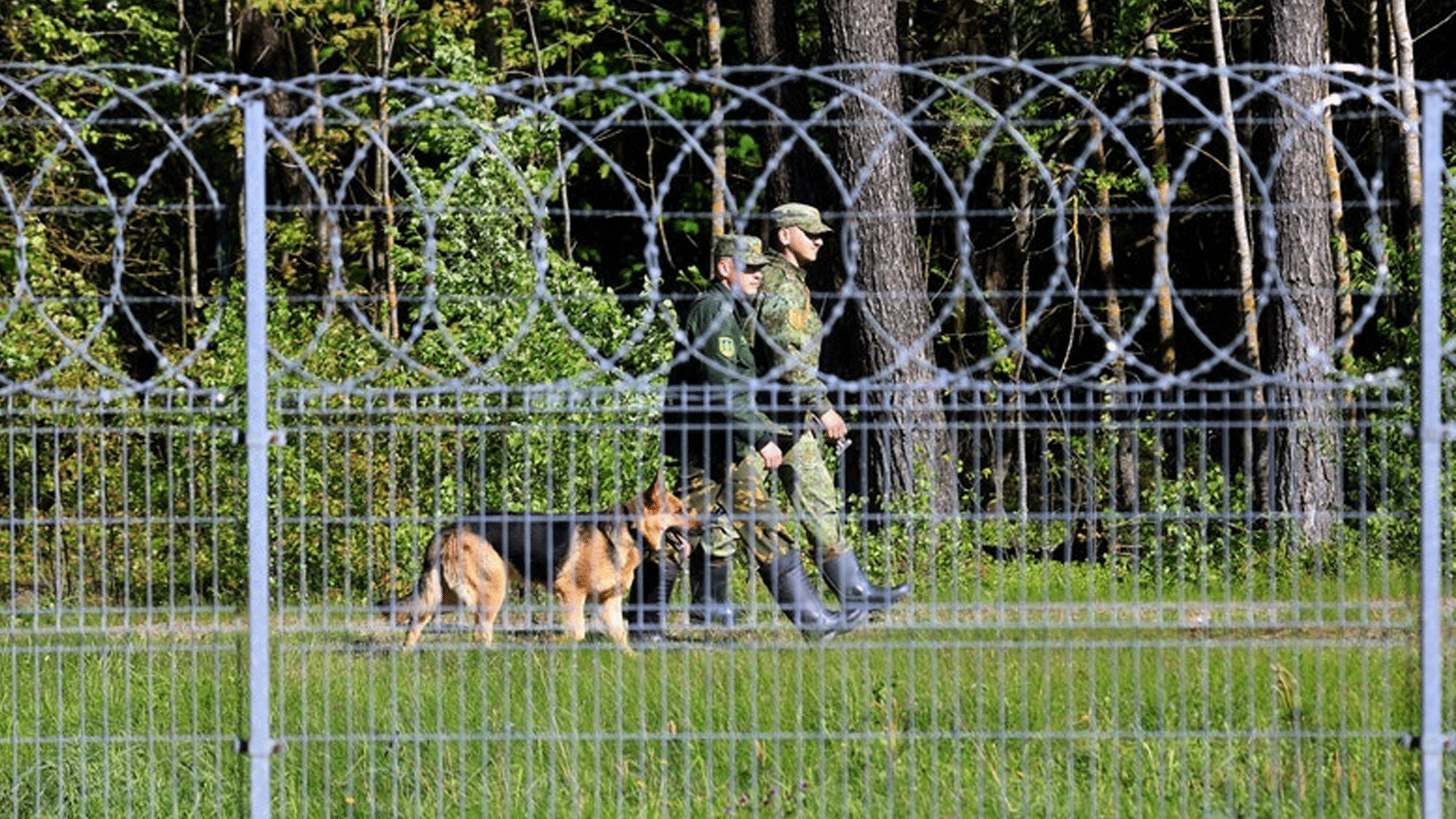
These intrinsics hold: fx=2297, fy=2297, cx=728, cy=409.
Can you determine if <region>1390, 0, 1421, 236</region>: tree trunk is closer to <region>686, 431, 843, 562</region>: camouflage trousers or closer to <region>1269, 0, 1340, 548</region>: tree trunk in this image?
<region>1269, 0, 1340, 548</region>: tree trunk

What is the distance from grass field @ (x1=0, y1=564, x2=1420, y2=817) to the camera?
21.3 ft

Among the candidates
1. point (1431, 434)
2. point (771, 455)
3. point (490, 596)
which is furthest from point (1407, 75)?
point (1431, 434)

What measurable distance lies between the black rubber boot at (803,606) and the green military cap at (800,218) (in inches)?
65.7

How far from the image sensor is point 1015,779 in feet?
23.1

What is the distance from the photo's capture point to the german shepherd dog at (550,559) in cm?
677

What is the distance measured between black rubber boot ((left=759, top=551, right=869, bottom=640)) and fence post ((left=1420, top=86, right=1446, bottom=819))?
160 cm

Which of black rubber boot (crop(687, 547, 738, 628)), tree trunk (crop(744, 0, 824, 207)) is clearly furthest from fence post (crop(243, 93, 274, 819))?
tree trunk (crop(744, 0, 824, 207))

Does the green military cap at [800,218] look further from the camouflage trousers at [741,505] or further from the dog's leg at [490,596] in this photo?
the dog's leg at [490,596]

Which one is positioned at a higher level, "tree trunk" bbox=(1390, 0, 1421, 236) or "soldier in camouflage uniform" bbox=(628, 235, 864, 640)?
"tree trunk" bbox=(1390, 0, 1421, 236)

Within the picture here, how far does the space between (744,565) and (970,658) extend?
1972 millimetres

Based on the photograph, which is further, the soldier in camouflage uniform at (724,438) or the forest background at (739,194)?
the forest background at (739,194)

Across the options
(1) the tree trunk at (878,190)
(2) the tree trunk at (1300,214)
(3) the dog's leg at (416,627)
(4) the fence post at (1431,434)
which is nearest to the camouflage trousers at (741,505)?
(3) the dog's leg at (416,627)

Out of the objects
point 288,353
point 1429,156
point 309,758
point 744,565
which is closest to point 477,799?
point 309,758

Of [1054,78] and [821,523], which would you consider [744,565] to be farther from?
[1054,78]
